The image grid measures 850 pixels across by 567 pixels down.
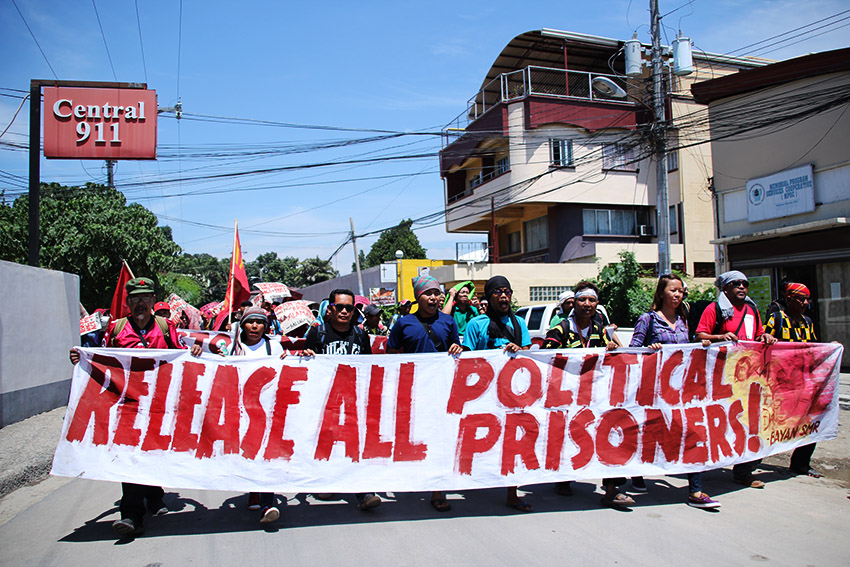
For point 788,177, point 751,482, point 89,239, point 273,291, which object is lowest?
point 751,482

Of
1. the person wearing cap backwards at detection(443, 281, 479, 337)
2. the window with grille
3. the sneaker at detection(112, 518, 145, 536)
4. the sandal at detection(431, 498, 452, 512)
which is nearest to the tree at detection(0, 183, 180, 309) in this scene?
the window with grille

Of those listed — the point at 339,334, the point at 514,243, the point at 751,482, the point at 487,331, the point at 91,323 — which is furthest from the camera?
the point at 514,243

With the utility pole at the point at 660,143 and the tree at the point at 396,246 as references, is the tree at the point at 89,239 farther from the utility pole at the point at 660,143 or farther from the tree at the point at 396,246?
the tree at the point at 396,246

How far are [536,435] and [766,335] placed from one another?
2357 millimetres

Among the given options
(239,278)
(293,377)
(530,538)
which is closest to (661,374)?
(530,538)

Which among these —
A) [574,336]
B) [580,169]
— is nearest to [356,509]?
[574,336]

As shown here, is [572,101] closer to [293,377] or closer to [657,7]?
[657,7]

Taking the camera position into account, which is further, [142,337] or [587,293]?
[587,293]

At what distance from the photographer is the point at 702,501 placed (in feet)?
15.7

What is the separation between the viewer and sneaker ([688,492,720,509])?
4.75 m

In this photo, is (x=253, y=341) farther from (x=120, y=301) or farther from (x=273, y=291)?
(x=273, y=291)

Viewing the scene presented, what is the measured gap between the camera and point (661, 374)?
17.0 ft

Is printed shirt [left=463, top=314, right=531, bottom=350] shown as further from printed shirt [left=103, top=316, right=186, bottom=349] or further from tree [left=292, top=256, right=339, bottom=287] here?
tree [left=292, top=256, right=339, bottom=287]

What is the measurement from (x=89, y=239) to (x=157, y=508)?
16.4 meters
